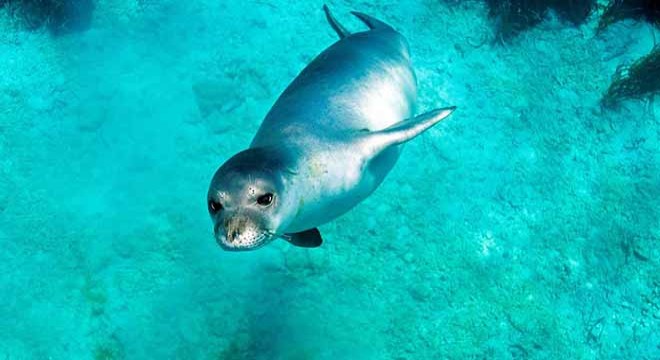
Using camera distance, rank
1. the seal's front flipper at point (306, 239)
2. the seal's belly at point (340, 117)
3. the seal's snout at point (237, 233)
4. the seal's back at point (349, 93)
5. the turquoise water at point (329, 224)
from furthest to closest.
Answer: the turquoise water at point (329, 224) < the seal's front flipper at point (306, 239) < the seal's back at point (349, 93) < the seal's belly at point (340, 117) < the seal's snout at point (237, 233)

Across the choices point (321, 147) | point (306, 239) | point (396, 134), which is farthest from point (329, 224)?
point (321, 147)

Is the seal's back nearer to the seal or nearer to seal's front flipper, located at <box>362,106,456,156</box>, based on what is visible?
the seal

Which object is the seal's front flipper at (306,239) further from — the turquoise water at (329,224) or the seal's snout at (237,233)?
the turquoise water at (329,224)

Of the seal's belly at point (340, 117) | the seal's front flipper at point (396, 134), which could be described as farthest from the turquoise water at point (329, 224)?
the seal's front flipper at point (396, 134)

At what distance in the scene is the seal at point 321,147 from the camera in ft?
6.02

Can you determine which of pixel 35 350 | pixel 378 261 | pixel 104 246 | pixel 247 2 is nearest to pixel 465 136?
pixel 378 261

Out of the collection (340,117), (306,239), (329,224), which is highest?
(340,117)

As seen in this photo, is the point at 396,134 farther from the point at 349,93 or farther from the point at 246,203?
the point at 246,203

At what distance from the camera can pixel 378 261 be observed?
4.46 meters

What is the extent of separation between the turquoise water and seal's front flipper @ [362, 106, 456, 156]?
201 cm

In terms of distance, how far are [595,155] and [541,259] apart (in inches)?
61.9

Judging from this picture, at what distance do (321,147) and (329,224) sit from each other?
2354 mm

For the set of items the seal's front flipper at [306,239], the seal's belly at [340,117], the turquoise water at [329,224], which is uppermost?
the seal's belly at [340,117]

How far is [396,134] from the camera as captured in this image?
2.71 meters
